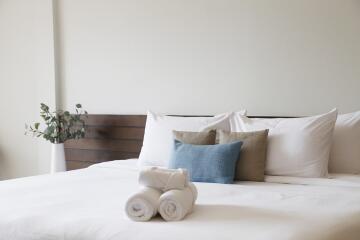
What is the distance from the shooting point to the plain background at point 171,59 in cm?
277

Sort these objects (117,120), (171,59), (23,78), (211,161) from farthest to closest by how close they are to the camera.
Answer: (23,78)
(117,120)
(171,59)
(211,161)

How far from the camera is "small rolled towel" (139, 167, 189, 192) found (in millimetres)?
1706

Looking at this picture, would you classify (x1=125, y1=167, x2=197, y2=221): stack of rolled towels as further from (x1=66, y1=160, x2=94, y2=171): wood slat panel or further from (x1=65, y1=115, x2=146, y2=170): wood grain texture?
(x1=66, y1=160, x2=94, y2=171): wood slat panel

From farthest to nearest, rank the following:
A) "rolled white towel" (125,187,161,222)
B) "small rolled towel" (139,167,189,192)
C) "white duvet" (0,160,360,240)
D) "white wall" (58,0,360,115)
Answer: "white wall" (58,0,360,115)
"small rolled towel" (139,167,189,192)
"rolled white towel" (125,187,161,222)
"white duvet" (0,160,360,240)

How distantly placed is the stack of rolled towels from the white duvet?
1.4 inches

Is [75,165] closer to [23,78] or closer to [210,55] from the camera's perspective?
[23,78]

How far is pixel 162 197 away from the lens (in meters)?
1.62

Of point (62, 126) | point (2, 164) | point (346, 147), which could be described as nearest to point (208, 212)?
point (346, 147)

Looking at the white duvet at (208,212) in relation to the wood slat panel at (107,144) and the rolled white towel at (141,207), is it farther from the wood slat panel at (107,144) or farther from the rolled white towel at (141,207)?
the wood slat panel at (107,144)

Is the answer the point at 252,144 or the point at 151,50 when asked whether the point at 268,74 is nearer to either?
the point at 252,144

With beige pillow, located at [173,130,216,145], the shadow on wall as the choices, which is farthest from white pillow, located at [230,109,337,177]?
the shadow on wall

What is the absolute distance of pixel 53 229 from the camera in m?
1.51

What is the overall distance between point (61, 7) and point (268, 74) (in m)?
2.07

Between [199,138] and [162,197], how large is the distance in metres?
1.02
